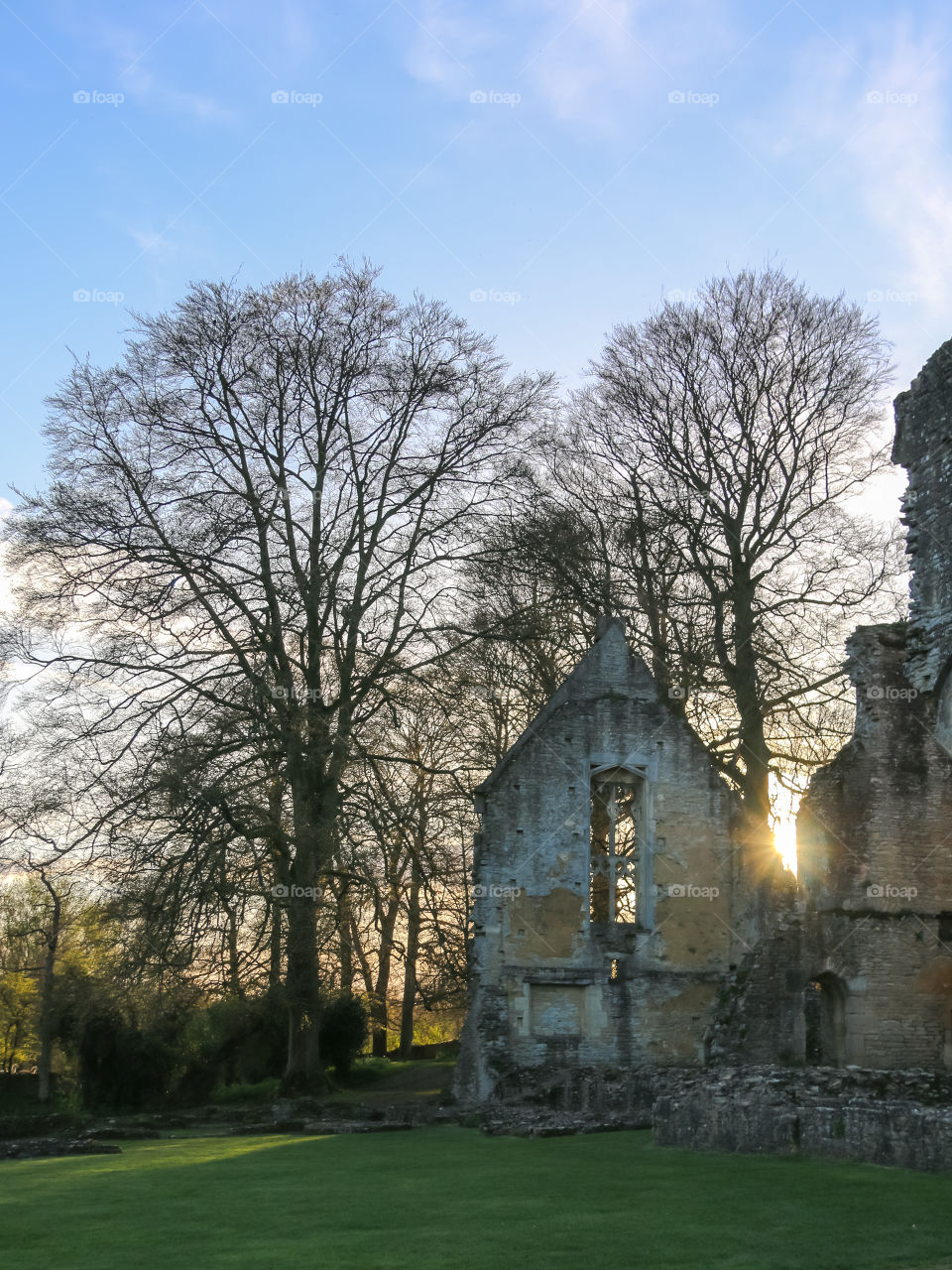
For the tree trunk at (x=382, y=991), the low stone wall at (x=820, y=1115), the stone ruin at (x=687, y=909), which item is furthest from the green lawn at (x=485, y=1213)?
the tree trunk at (x=382, y=991)

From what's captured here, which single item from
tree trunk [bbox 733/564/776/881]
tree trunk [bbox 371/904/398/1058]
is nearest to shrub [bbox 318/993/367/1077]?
tree trunk [bbox 371/904/398/1058]

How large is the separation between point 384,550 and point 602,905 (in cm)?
877

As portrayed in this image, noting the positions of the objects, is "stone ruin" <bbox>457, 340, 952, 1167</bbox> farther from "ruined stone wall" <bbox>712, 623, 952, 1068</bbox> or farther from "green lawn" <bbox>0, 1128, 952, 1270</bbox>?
"green lawn" <bbox>0, 1128, 952, 1270</bbox>

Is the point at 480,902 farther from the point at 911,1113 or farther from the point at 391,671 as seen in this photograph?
the point at 911,1113

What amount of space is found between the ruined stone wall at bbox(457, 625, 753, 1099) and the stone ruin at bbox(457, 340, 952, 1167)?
3cm

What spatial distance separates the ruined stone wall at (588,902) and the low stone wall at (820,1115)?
6542 millimetres

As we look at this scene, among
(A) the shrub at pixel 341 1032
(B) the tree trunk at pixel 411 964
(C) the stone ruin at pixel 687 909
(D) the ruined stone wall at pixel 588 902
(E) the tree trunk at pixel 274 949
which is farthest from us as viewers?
(A) the shrub at pixel 341 1032

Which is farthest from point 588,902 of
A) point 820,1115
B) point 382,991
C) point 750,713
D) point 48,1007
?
point 382,991

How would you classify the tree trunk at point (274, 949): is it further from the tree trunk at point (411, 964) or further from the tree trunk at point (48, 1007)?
the tree trunk at point (48, 1007)

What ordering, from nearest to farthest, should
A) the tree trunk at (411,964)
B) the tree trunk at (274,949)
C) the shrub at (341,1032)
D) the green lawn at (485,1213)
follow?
1. the green lawn at (485,1213)
2. the tree trunk at (274,949)
3. the tree trunk at (411,964)
4. the shrub at (341,1032)

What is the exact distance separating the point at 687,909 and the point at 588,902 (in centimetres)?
197

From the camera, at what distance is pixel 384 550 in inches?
1107

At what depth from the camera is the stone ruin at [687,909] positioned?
22469 millimetres

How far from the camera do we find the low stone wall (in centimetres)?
1213
